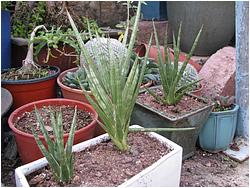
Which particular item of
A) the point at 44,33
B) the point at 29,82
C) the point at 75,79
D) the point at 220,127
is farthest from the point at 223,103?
the point at 44,33

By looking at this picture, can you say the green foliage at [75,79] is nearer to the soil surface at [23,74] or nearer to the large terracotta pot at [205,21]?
the soil surface at [23,74]

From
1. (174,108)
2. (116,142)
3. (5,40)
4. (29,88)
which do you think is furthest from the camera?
(5,40)

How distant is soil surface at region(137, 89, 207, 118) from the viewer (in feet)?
5.95

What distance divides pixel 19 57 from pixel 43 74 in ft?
1.34

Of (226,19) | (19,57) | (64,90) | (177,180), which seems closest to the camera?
(177,180)

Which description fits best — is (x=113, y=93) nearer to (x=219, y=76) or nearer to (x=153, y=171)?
(x=153, y=171)

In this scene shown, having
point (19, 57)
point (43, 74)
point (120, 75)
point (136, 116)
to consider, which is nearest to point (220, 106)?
point (136, 116)

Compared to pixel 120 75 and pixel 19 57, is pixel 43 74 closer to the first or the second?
pixel 19 57

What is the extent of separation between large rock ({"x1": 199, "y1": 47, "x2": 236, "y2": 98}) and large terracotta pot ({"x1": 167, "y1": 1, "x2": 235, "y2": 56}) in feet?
1.79

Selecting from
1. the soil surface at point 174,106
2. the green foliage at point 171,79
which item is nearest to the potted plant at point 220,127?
the soil surface at point 174,106

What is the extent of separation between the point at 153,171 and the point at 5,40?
1.52 metres

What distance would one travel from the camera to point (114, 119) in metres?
1.36

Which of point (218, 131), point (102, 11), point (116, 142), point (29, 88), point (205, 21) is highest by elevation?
point (102, 11)

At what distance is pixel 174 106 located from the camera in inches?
73.7
